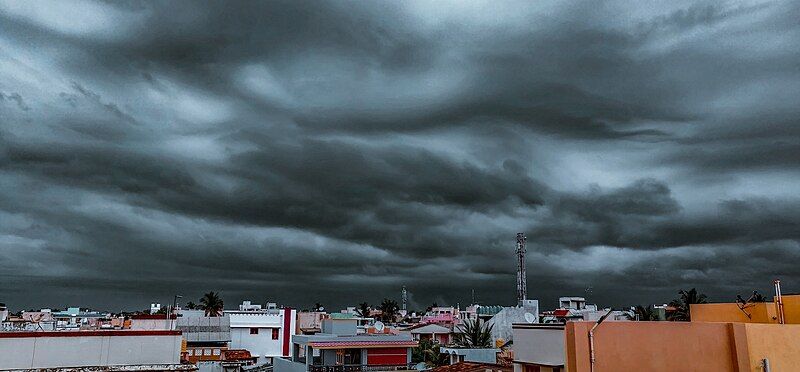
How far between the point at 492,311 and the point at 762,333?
107 meters

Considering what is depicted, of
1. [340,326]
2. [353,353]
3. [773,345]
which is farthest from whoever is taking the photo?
[340,326]

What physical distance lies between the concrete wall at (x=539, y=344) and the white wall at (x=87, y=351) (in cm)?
1880

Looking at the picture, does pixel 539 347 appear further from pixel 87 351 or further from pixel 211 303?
pixel 211 303

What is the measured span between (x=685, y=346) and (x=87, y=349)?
27.7 metres

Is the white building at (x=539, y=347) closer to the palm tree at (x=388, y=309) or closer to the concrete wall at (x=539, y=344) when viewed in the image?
the concrete wall at (x=539, y=344)

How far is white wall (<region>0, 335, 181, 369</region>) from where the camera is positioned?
97.0 ft

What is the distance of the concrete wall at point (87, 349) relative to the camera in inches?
1164

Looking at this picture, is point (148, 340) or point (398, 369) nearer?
point (148, 340)

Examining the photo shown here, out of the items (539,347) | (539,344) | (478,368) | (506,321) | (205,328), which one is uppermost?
(506,321)

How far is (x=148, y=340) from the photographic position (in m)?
32.4

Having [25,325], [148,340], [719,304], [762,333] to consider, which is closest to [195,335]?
[25,325]

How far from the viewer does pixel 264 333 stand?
86.8 metres

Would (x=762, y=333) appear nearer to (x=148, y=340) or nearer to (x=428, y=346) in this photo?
(x=148, y=340)

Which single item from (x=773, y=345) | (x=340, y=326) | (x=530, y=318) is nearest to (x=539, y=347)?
(x=773, y=345)
